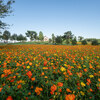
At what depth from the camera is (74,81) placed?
2.11 m

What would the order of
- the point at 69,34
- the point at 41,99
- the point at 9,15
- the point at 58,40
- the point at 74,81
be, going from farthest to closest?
1. the point at 69,34
2. the point at 58,40
3. the point at 9,15
4. the point at 74,81
5. the point at 41,99

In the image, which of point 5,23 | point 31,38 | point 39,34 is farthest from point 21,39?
point 5,23

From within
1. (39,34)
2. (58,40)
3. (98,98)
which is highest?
(39,34)

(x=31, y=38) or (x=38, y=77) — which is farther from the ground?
(x=31, y=38)

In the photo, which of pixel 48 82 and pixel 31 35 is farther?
pixel 31 35

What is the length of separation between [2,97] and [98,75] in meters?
2.93

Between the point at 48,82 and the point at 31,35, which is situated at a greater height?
the point at 31,35

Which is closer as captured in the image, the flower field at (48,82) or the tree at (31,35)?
the flower field at (48,82)

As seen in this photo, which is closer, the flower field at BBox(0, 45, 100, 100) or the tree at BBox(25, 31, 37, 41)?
the flower field at BBox(0, 45, 100, 100)

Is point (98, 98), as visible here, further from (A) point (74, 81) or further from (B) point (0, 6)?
(B) point (0, 6)

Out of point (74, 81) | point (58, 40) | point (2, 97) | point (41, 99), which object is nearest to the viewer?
point (2, 97)

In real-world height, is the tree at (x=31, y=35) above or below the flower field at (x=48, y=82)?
above

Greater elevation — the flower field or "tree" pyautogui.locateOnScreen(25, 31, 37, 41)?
"tree" pyautogui.locateOnScreen(25, 31, 37, 41)

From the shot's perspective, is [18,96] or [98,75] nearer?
[18,96]
